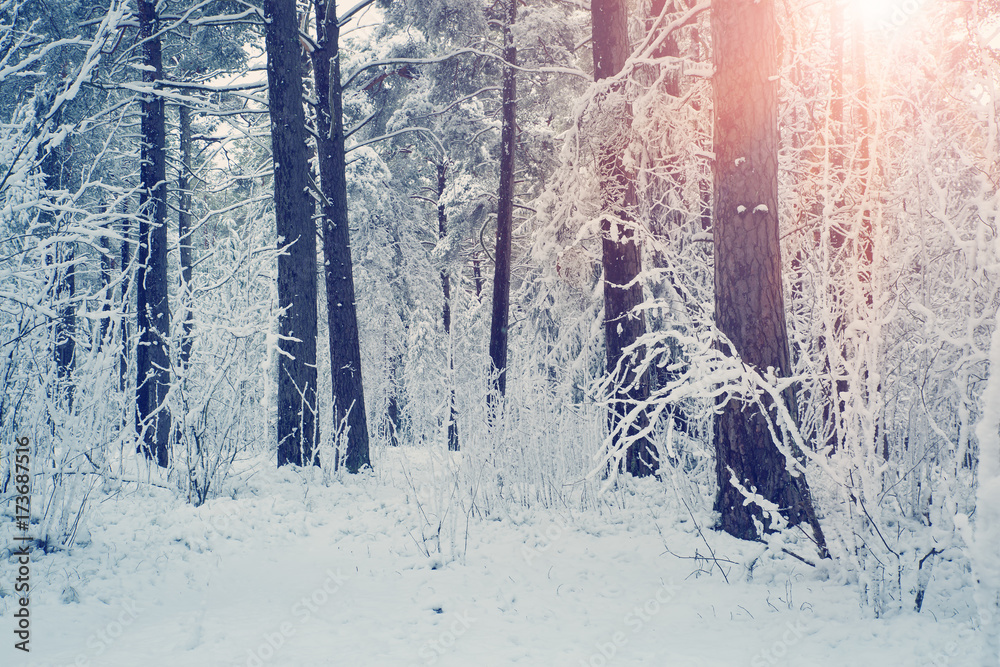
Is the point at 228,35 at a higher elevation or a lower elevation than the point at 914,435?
higher

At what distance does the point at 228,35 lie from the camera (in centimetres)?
1222

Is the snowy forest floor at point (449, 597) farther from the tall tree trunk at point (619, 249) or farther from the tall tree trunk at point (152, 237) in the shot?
the tall tree trunk at point (152, 237)

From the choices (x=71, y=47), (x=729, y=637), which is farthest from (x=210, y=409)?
(x=71, y=47)

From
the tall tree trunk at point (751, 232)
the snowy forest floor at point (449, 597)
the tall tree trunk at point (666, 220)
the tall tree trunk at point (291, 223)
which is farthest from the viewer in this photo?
the tall tree trunk at point (291, 223)

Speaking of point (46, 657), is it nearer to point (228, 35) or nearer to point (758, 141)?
point (758, 141)

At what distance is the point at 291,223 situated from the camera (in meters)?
7.87

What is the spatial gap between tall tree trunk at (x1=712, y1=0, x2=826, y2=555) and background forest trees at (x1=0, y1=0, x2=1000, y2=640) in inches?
1.1

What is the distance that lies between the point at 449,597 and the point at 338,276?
5688mm

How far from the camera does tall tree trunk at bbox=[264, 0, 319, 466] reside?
7.88 m

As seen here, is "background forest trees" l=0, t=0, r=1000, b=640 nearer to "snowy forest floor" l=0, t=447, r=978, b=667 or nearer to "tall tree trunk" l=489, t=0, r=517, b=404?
"tall tree trunk" l=489, t=0, r=517, b=404

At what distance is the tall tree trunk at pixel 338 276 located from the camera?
8820 millimetres

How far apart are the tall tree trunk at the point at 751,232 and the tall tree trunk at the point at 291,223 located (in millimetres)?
5136

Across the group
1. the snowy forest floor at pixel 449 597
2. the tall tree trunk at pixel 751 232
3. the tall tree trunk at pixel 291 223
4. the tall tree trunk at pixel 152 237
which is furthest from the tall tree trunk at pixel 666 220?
the tall tree trunk at pixel 152 237

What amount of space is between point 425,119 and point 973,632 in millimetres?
14440
